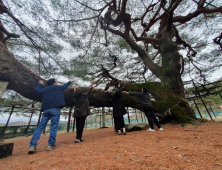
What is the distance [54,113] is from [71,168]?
136 cm

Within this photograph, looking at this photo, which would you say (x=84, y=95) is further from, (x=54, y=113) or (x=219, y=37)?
(x=219, y=37)

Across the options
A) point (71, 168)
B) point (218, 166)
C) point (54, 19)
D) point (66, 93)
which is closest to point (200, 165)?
point (218, 166)

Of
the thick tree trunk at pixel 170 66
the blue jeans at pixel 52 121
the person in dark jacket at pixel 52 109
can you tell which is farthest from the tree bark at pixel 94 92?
the blue jeans at pixel 52 121

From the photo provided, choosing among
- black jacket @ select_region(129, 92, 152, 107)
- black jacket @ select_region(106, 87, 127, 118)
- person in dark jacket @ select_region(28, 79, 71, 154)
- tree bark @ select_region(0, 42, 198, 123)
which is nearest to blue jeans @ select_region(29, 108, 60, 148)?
person in dark jacket @ select_region(28, 79, 71, 154)

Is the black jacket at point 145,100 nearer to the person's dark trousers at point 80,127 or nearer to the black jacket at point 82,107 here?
the black jacket at point 82,107

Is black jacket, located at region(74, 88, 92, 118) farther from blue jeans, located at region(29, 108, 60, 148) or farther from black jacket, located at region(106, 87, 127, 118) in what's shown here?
black jacket, located at region(106, 87, 127, 118)

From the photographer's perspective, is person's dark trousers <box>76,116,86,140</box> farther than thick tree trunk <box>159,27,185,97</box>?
No

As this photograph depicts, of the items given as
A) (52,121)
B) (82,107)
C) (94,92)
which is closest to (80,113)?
(82,107)

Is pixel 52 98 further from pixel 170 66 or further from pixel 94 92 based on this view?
pixel 170 66

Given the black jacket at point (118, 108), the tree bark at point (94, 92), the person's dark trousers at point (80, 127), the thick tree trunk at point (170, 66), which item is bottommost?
the person's dark trousers at point (80, 127)

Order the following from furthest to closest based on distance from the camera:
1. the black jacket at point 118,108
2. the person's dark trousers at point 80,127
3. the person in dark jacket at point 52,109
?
1. the black jacket at point 118,108
2. the person's dark trousers at point 80,127
3. the person in dark jacket at point 52,109

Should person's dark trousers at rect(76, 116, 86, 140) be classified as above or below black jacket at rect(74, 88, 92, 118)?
below

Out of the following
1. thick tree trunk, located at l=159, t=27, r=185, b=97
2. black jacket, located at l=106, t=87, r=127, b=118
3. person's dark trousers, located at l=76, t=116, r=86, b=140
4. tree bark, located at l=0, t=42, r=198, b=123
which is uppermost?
thick tree trunk, located at l=159, t=27, r=185, b=97

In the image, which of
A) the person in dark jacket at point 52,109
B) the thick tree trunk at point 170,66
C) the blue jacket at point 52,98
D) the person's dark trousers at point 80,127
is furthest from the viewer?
the thick tree trunk at point 170,66
